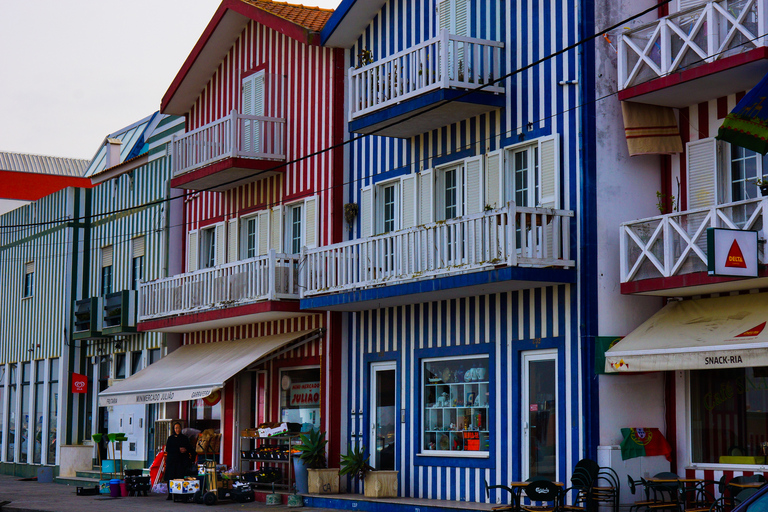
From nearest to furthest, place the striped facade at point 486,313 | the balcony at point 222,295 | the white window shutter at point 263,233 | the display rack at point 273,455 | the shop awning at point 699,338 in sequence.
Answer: the shop awning at point 699,338, the striped facade at point 486,313, the display rack at point 273,455, the balcony at point 222,295, the white window shutter at point 263,233

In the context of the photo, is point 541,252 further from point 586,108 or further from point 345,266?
point 345,266

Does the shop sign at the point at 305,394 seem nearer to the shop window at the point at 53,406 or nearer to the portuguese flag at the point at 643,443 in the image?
the portuguese flag at the point at 643,443

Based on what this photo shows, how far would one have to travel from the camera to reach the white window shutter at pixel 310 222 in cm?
2231

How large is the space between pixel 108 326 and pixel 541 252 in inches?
643

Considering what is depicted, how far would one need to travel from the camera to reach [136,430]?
28.3 metres

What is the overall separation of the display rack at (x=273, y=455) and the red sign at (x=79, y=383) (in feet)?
26.9

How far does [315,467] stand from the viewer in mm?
20859

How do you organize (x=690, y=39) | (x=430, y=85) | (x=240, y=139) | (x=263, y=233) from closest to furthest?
(x=690, y=39)
(x=430, y=85)
(x=240, y=139)
(x=263, y=233)

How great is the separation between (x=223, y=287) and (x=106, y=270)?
29.2ft

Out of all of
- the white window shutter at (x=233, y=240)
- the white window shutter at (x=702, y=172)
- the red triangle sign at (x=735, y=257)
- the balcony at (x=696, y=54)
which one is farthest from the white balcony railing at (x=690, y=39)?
the white window shutter at (x=233, y=240)

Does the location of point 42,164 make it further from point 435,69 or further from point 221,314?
point 435,69

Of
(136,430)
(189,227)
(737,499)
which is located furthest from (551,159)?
(136,430)

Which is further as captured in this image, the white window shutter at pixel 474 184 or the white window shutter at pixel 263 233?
the white window shutter at pixel 263 233

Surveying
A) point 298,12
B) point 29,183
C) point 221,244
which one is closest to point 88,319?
point 221,244
